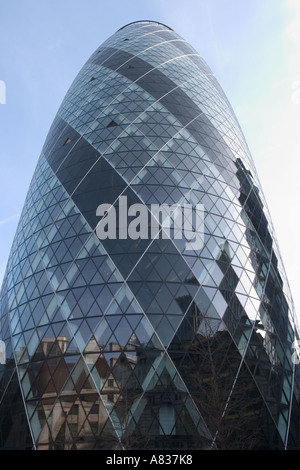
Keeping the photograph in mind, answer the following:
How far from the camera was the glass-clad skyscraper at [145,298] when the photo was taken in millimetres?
16641

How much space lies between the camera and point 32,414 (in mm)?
17938

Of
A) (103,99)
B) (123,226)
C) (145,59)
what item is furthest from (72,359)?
(145,59)

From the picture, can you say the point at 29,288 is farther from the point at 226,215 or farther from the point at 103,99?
the point at 103,99

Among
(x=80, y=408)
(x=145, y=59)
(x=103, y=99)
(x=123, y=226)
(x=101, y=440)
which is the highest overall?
(x=145, y=59)

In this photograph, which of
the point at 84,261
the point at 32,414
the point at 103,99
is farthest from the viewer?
the point at 103,99

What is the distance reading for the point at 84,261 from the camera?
2083 cm

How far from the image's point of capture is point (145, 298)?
61.0ft

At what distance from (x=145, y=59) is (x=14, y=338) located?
25.7m

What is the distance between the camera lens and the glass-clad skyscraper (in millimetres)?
16641

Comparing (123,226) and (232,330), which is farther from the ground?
(123,226)

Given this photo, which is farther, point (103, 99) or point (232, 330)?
point (103, 99)

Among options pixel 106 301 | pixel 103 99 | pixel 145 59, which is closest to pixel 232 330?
pixel 106 301
